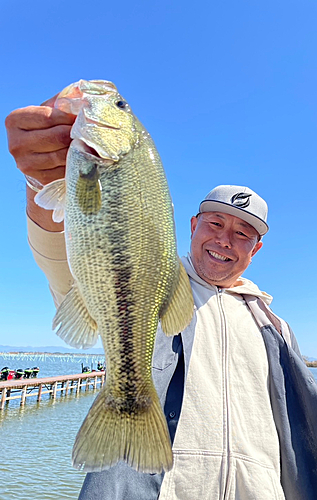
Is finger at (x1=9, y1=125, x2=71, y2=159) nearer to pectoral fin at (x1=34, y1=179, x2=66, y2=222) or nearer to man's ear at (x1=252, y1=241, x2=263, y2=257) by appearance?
pectoral fin at (x1=34, y1=179, x2=66, y2=222)

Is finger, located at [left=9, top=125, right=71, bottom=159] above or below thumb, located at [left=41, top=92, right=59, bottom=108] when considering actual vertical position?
below

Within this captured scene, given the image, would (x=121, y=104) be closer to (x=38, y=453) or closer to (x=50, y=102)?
(x=50, y=102)

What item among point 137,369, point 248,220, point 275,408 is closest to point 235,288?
point 248,220

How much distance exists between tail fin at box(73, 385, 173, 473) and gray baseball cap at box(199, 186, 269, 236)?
74.4 inches

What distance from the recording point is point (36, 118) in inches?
77.1

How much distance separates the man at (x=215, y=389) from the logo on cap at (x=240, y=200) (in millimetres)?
356

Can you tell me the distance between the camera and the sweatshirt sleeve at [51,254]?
2.42 m

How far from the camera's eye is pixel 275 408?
2.69 m

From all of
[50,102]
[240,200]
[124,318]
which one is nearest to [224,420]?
[124,318]

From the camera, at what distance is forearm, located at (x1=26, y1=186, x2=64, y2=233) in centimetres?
238

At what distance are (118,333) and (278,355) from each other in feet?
5.09

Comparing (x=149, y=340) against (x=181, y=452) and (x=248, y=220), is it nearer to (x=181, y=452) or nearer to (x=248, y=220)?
(x=181, y=452)

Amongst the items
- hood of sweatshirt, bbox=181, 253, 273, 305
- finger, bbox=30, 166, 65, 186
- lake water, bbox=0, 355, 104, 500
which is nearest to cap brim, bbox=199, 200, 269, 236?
hood of sweatshirt, bbox=181, 253, 273, 305

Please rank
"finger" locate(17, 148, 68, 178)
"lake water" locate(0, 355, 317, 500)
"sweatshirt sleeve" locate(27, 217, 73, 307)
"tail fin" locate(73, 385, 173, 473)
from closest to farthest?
"tail fin" locate(73, 385, 173, 473)
"finger" locate(17, 148, 68, 178)
"sweatshirt sleeve" locate(27, 217, 73, 307)
"lake water" locate(0, 355, 317, 500)
